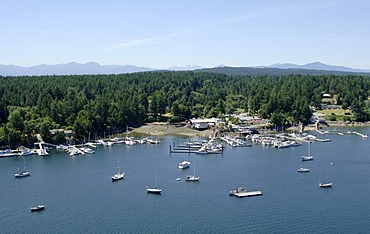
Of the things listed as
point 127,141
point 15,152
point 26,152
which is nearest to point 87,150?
point 26,152

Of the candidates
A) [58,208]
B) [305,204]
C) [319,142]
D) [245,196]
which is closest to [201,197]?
[245,196]

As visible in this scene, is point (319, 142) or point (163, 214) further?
point (319, 142)

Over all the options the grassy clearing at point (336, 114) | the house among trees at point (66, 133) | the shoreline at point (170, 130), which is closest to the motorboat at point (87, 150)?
the house among trees at point (66, 133)

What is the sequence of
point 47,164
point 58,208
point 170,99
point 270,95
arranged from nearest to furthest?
point 58,208, point 47,164, point 270,95, point 170,99

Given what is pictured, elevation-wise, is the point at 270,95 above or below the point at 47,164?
above

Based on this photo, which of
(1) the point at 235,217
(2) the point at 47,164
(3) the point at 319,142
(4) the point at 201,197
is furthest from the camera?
(3) the point at 319,142

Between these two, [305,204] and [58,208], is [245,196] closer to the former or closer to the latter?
[305,204]

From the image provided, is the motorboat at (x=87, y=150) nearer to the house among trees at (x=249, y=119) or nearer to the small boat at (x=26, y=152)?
the small boat at (x=26, y=152)
